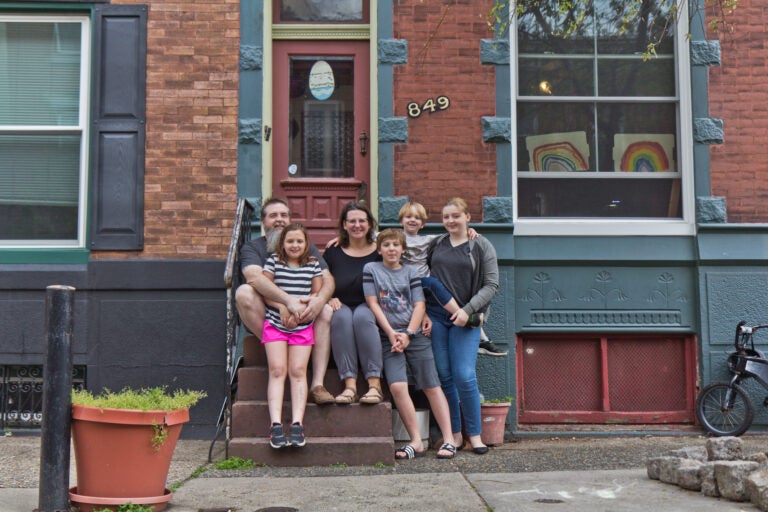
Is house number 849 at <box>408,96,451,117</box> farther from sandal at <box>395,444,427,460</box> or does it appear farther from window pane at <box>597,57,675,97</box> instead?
sandal at <box>395,444,427,460</box>

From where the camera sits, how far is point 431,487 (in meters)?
5.01

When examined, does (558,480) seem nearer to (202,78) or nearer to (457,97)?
(457,97)

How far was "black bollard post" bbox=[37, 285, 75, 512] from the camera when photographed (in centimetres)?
420

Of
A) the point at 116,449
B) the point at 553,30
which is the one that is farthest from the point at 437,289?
the point at 553,30

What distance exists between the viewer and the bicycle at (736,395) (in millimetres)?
7102

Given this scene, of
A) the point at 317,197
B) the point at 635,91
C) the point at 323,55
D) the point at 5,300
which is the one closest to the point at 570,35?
the point at 635,91

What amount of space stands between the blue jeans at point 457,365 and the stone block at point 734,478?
2134 millimetres

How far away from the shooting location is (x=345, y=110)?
26.8 feet

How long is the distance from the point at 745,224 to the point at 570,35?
247 centimetres

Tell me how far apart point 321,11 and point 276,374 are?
405 cm

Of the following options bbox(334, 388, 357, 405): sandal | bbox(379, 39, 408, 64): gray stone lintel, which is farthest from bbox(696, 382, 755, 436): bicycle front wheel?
bbox(379, 39, 408, 64): gray stone lintel

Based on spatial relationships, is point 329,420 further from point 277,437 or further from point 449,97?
point 449,97

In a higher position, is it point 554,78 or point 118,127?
point 554,78

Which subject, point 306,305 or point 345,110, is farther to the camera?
point 345,110
